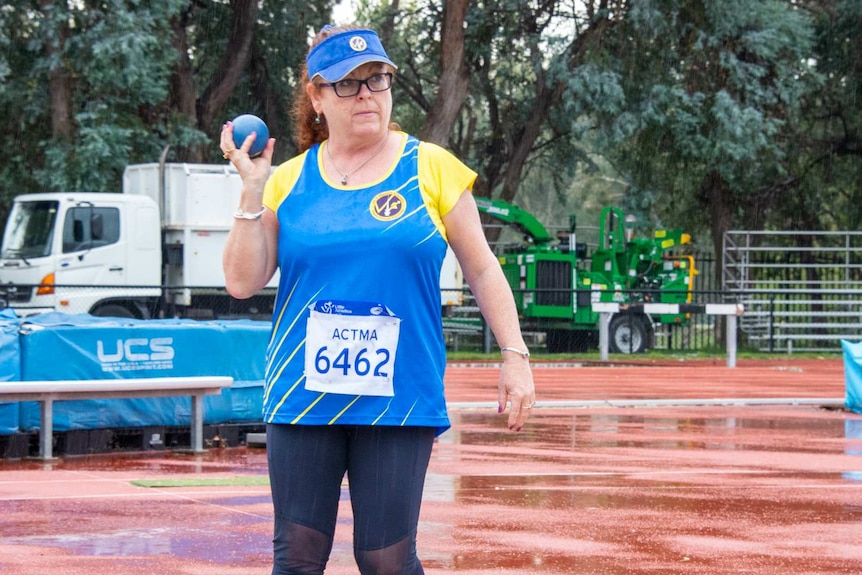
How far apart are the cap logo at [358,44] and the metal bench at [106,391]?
23.3 ft

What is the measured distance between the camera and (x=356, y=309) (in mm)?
3779

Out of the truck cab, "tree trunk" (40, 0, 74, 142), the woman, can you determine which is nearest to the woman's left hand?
the woman

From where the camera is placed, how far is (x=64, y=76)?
87.2 ft

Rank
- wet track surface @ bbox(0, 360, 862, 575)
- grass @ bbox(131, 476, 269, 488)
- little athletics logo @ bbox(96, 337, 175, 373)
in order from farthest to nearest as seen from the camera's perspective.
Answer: little athletics logo @ bbox(96, 337, 175, 373)
grass @ bbox(131, 476, 269, 488)
wet track surface @ bbox(0, 360, 862, 575)

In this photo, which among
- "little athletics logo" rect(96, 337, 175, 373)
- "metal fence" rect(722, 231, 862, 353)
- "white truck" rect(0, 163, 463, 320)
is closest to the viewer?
"little athletics logo" rect(96, 337, 175, 373)

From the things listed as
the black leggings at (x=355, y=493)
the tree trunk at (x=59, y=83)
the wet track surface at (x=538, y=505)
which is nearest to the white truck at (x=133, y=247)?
A: the tree trunk at (x=59, y=83)

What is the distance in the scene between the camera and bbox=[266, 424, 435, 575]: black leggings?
379cm

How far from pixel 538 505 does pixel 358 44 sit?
4863mm

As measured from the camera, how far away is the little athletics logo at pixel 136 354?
1144 centimetres

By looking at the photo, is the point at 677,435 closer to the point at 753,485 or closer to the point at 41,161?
the point at 753,485

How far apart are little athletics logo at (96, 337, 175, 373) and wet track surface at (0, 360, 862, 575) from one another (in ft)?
2.69

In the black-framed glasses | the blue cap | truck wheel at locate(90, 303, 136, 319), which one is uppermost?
the blue cap

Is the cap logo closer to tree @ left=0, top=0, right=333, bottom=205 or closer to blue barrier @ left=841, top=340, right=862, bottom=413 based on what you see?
blue barrier @ left=841, top=340, right=862, bottom=413

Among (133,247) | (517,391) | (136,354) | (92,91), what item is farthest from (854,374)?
(92,91)
